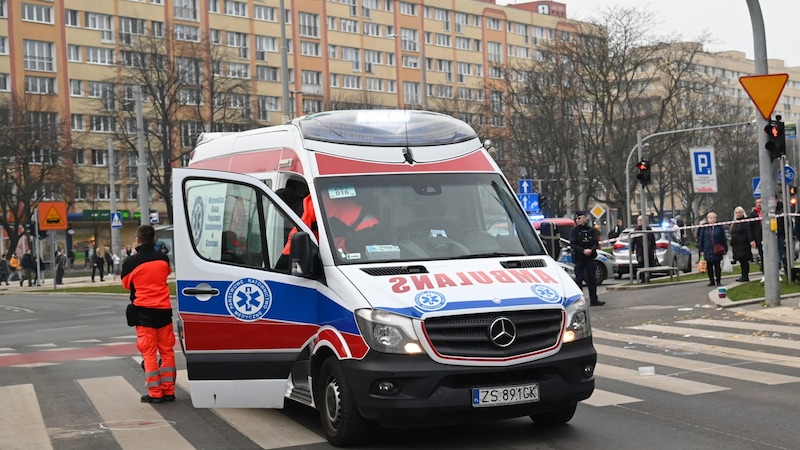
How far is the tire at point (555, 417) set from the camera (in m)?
8.61

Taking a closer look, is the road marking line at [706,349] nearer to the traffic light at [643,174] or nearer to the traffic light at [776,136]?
→ the traffic light at [776,136]


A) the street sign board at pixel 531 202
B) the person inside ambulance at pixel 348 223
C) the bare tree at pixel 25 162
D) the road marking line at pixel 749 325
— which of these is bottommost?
the road marking line at pixel 749 325

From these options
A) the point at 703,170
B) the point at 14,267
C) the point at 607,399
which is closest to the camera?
the point at 607,399

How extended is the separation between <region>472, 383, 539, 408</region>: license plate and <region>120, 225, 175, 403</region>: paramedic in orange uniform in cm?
420

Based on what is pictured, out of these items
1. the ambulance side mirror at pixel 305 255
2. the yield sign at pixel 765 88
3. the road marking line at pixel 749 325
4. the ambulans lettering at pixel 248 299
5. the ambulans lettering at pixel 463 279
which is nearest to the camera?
the ambulans lettering at pixel 463 279

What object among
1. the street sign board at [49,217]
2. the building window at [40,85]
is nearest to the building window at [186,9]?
the building window at [40,85]

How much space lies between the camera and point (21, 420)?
10141 millimetres

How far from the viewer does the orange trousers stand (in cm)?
1092

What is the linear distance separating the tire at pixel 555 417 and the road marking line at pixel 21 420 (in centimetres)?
378

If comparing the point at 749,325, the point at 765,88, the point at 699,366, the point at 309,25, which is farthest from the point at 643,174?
the point at 309,25

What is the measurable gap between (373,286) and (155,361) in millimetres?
3825

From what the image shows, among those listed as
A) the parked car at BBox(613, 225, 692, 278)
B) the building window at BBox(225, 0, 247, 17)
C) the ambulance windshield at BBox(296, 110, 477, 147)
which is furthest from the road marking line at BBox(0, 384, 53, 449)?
the building window at BBox(225, 0, 247, 17)

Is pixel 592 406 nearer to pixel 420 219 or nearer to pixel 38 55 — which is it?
pixel 420 219

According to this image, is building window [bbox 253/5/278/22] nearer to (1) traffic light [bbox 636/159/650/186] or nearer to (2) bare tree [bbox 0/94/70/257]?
(2) bare tree [bbox 0/94/70/257]
